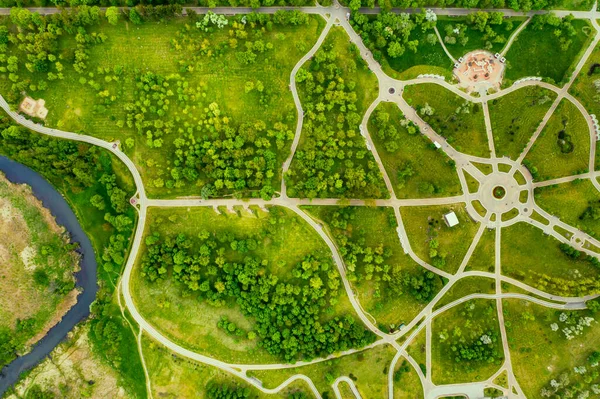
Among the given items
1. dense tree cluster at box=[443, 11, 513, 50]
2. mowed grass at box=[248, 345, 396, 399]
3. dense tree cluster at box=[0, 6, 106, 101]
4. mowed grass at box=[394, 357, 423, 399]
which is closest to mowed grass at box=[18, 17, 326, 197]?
dense tree cluster at box=[0, 6, 106, 101]

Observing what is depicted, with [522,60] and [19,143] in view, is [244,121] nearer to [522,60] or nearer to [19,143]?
[19,143]

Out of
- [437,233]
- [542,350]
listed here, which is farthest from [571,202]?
[542,350]

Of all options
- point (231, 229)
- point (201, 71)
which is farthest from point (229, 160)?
point (201, 71)

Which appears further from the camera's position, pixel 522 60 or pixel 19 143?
pixel 522 60

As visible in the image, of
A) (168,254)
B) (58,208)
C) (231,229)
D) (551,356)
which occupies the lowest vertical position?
(58,208)

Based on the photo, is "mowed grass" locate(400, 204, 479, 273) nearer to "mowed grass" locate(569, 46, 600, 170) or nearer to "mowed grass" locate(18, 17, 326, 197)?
"mowed grass" locate(18, 17, 326, 197)

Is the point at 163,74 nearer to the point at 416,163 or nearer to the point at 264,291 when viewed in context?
the point at 264,291

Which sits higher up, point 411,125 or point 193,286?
point 411,125
